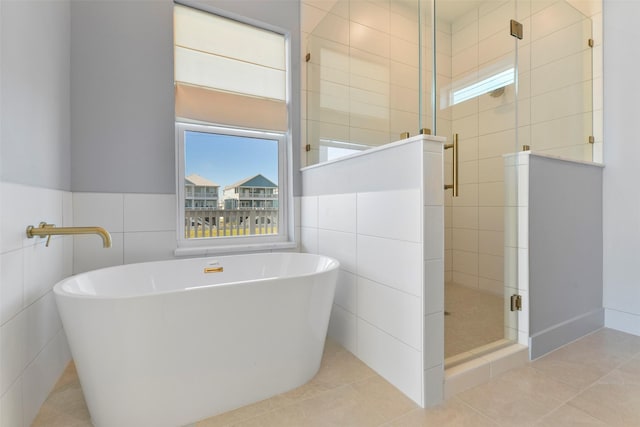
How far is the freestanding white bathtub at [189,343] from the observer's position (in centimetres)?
107

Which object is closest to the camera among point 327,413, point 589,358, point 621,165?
point 327,413

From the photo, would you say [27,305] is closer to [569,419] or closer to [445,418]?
[445,418]

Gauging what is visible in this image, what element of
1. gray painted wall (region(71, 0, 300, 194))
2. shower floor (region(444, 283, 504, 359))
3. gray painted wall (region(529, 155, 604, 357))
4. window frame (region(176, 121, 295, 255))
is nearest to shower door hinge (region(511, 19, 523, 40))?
gray painted wall (region(529, 155, 604, 357))

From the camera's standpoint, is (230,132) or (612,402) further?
(230,132)

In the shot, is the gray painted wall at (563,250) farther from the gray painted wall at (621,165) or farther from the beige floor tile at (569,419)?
the beige floor tile at (569,419)

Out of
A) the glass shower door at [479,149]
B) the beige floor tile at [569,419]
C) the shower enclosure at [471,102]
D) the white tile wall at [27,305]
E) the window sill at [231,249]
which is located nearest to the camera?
the white tile wall at [27,305]

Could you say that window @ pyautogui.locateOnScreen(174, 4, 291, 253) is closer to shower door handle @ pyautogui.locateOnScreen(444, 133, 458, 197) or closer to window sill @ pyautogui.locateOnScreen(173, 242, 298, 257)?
window sill @ pyautogui.locateOnScreen(173, 242, 298, 257)

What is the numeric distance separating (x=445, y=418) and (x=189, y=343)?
113 centimetres

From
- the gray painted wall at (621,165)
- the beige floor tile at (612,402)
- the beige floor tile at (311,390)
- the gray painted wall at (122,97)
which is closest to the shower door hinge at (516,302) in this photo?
the beige floor tile at (612,402)

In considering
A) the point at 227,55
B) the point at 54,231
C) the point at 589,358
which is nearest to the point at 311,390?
the point at 54,231

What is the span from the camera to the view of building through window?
2170 mm

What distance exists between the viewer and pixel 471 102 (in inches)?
73.9

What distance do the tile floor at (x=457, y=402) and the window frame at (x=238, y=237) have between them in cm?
97

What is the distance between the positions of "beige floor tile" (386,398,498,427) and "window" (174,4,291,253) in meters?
1.44
